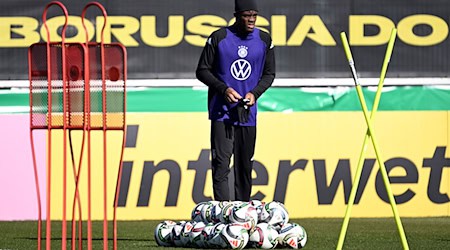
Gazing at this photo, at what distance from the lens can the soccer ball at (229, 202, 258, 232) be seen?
34.5ft

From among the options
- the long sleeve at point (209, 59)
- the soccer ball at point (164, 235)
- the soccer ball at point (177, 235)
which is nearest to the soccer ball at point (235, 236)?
the soccer ball at point (177, 235)

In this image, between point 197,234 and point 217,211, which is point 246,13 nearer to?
point 217,211

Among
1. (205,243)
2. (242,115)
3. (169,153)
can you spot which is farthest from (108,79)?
(169,153)

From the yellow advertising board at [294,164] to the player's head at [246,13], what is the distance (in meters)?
3.73

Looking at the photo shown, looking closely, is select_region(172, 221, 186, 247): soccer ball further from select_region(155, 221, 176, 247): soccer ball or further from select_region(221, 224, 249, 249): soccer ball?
select_region(221, 224, 249, 249): soccer ball

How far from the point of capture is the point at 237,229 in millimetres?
10469

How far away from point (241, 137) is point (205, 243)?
150 centimetres

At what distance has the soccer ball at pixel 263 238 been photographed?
35.0ft

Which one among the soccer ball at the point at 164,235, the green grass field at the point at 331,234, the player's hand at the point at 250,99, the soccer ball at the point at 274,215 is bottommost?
the green grass field at the point at 331,234

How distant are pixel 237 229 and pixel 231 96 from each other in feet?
4.76

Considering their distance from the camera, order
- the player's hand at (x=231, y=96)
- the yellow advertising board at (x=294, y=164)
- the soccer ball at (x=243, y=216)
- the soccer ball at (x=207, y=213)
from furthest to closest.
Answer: the yellow advertising board at (x=294, y=164) < the player's hand at (x=231, y=96) < the soccer ball at (x=207, y=213) < the soccer ball at (x=243, y=216)

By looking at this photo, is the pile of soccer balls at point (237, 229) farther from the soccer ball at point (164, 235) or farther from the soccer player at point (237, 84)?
the soccer player at point (237, 84)

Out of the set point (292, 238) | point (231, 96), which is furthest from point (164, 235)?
point (231, 96)

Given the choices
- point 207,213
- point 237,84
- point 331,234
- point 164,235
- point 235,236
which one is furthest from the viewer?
point 331,234
